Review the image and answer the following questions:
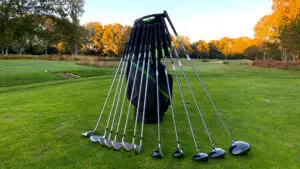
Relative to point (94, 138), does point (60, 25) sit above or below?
above

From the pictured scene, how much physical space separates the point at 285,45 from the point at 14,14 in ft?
102

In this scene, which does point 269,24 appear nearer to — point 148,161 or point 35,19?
point 35,19

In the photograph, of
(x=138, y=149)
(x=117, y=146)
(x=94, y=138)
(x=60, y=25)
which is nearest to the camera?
(x=138, y=149)

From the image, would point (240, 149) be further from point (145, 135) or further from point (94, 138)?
point (94, 138)

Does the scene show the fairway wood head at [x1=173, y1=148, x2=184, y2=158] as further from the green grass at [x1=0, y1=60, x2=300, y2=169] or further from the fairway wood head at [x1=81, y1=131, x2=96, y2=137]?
the fairway wood head at [x1=81, y1=131, x2=96, y2=137]

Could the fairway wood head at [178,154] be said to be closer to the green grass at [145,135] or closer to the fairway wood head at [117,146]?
the green grass at [145,135]

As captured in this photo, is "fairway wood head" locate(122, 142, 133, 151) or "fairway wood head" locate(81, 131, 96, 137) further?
"fairway wood head" locate(81, 131, 96, 137)

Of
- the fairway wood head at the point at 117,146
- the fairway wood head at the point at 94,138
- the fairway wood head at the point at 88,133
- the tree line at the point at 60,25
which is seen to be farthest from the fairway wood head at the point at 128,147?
the tree line at the point at 60,25

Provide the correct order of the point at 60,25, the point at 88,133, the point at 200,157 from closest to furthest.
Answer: the point at 200,157 < the point at 88,133 < the point at 60,25

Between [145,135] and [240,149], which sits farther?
[145,135]

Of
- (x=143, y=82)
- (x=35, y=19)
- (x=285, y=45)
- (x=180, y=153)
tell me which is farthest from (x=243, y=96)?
(x=285, y=45)

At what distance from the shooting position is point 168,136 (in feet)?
14.0

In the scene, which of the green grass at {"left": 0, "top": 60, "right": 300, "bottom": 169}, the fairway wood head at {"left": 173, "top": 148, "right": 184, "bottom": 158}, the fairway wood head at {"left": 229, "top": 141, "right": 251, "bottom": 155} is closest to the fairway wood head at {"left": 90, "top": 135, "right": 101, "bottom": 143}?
the green grass at {"left": 0, "top": 60, "right": 300, "bottom": 169}

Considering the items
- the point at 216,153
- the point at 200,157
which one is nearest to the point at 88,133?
the point at 200,157
